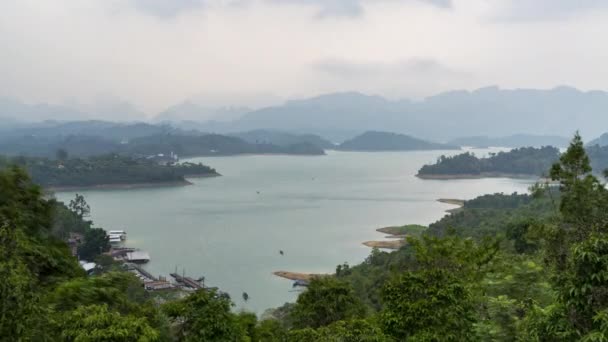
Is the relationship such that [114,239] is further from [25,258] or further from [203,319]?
[203,319]

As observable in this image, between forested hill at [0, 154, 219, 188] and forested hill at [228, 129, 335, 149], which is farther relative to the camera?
forested hill at [228, 129, 335, 149]

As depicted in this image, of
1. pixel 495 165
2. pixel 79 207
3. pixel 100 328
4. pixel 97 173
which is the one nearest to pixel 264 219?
pixel 79 207

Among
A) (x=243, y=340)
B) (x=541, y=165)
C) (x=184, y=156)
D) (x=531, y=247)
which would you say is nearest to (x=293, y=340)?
(x=243, y=340)

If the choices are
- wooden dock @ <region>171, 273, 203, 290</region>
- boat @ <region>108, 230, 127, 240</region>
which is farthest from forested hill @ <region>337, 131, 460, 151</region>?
wooden dock @ <region>171, 273, 203, 290</region>

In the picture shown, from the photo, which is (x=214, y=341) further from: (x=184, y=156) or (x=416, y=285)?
(x=184, y=156)

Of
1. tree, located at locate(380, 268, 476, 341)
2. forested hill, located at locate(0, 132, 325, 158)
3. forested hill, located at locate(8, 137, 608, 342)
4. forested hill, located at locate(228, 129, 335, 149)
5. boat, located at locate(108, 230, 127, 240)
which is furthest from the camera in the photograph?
forested hill, located at locate(228, 129, 335, 149)

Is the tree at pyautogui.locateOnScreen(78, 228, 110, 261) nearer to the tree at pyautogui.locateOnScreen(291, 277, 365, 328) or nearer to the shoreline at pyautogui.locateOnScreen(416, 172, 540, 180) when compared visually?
the tree at pyautogui.locateOnScreen(291, 277, 365, 328)
